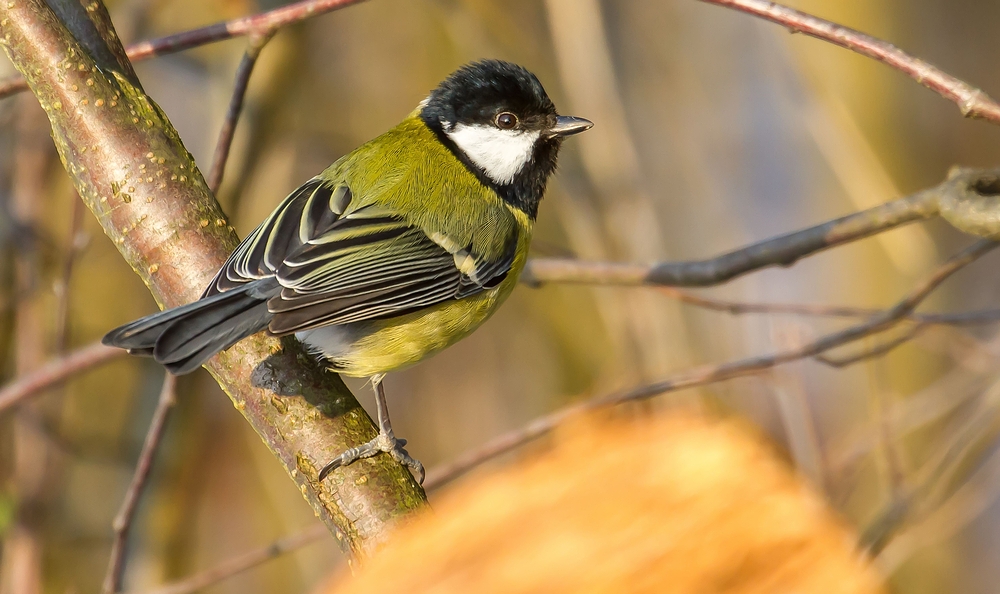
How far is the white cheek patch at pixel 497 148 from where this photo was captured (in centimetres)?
272

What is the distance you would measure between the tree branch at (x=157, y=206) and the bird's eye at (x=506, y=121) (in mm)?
963

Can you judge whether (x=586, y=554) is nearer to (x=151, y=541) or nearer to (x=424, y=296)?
(x=424, y=296)

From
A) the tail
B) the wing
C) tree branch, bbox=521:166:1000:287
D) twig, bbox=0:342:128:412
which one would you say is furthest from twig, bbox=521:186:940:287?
twig, bbox=0:342:128:412

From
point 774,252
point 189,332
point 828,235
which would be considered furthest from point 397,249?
point 828,235

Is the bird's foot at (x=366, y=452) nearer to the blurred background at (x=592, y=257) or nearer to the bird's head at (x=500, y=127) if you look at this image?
the blurred background at (x=592, y=257)

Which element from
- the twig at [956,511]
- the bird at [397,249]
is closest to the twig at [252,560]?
the bird at [397,249]

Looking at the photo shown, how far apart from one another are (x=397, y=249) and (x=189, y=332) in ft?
2.62

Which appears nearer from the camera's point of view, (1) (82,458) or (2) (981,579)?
(1) (82,458)

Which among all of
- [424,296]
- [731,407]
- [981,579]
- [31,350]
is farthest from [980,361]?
[31,350]

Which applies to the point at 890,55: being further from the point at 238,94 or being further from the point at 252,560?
the point at 252,560

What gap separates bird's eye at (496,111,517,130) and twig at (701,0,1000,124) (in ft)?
3.89

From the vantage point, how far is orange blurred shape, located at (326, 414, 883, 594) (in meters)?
0.69

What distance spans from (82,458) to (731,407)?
2.56 metres

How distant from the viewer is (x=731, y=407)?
9.95 ft
